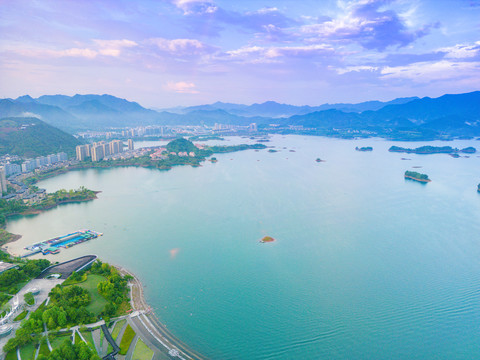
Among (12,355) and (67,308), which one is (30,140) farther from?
(12,355)

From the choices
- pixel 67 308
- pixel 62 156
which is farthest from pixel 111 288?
pixel 62 156

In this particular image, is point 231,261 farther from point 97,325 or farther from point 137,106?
point 137,106

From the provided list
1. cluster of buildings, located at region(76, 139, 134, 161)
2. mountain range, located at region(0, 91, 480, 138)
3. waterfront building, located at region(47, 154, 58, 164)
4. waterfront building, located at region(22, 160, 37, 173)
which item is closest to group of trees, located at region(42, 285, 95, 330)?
waterfront building, located at region(22, 160, 37, 173)

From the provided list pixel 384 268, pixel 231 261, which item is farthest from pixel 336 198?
pixel 231 261

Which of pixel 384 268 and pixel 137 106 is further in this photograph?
pixel 137 106

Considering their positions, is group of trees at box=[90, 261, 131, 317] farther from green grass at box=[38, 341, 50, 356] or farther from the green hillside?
the green hillside
